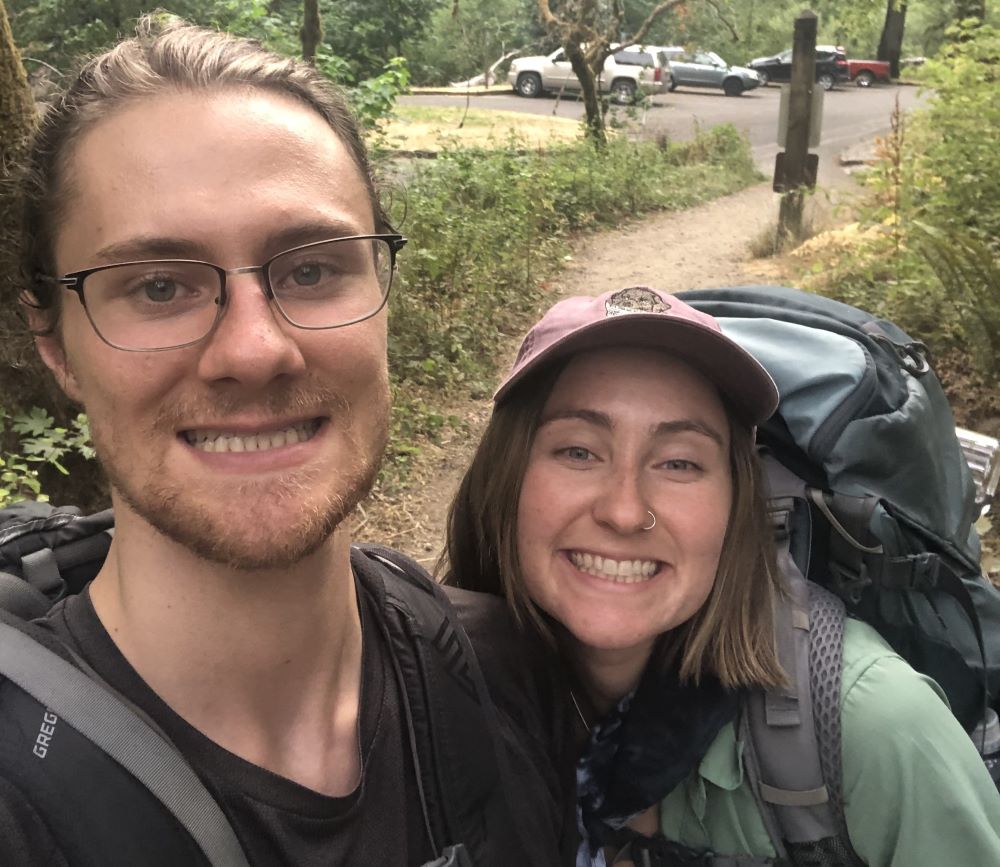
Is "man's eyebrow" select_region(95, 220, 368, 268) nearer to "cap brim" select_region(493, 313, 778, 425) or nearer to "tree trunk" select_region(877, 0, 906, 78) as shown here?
"cap brim" select_region(493, 313, 778, 425)

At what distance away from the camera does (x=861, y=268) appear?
6.80m

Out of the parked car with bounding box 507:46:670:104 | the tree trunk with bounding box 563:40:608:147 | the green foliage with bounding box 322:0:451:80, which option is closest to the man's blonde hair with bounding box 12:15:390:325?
the tree trunk with bounding box 563:40:608:147

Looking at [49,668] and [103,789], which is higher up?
[49,668]

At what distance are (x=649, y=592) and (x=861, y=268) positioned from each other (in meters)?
5.99

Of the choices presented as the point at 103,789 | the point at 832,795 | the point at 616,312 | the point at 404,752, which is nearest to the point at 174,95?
the point at 616,312

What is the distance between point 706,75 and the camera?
30.9m

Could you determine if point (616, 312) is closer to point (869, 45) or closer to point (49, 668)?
point (49, 668)

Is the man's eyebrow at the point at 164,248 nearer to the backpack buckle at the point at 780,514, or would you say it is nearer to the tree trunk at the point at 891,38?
the backpack buckle at the point at 780,514

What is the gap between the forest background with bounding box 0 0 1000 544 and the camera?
3420mm

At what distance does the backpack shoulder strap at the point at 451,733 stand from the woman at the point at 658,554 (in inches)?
11.8

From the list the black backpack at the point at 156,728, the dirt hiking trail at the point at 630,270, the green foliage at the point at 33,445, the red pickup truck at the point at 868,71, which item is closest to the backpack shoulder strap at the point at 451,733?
the black backpack at the point at 156,728

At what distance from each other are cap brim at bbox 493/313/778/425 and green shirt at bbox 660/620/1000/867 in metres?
0.56

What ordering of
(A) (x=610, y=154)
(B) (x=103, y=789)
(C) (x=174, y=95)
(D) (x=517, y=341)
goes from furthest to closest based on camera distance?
(A) (x=610, y=154), (D) (x=517, y=341), (C) (x=174, y=95), (B) (x=103, y=789)

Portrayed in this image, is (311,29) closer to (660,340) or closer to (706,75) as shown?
(660,340)
